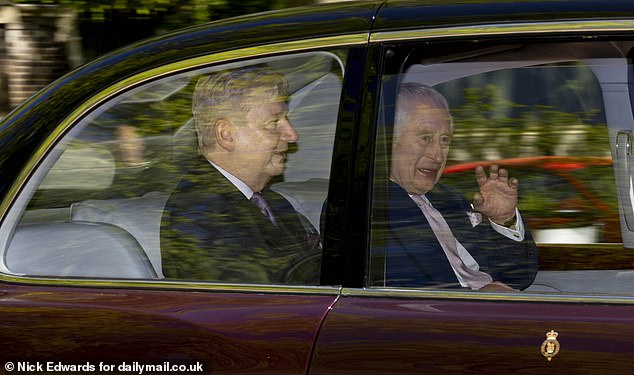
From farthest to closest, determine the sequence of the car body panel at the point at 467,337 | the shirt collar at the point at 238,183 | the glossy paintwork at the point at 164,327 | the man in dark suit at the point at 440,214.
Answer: the shirt collar at the point at 238,183
the man in dark suit at the point at 440,214
the glossy paintwork at the point at 164,327
the car body panel at the point at 467,337

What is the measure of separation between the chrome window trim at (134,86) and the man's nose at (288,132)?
16cm

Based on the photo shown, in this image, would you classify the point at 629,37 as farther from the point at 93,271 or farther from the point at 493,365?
the point at 93,271

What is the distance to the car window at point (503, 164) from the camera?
2.32m

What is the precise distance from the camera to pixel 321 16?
2.49 meters

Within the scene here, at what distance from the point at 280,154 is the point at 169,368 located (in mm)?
535

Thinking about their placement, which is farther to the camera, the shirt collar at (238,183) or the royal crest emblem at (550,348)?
A: the shirt collar at (238,183)

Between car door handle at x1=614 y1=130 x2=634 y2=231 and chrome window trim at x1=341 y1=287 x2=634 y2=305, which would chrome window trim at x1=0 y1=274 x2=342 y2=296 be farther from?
car door handle at x1=614 y1=130 x2=634 y2=231

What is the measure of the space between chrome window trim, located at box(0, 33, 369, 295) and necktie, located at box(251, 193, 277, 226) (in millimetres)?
177

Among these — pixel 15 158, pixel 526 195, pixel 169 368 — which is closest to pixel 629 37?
pixel 526 195

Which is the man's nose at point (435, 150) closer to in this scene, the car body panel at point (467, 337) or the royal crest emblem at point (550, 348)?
the car body panel at point (467, 337)

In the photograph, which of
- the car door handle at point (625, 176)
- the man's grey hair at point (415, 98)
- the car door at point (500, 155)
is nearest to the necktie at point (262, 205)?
the car door at point (500, 155)

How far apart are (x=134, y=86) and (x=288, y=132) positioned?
37cm

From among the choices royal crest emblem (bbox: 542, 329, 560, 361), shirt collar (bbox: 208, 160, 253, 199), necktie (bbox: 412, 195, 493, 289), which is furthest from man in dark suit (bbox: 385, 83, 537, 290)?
shirt collar (bbox: 208, 160, 253, 199)

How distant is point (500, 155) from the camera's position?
2338 millimetres
